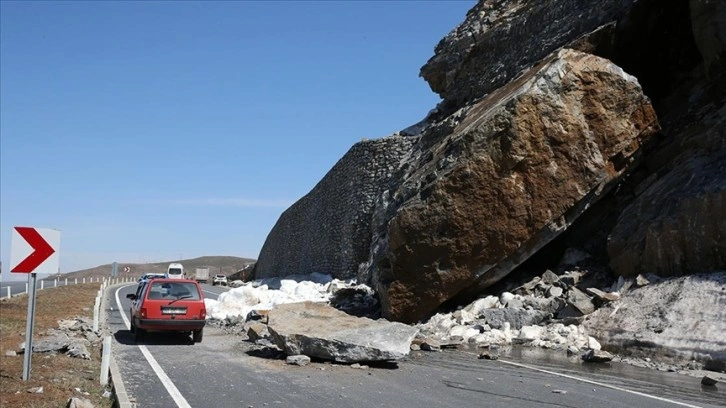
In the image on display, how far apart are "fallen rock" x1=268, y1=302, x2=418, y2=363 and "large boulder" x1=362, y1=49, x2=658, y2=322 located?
4.69 metres

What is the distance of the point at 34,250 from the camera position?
9.57 metres

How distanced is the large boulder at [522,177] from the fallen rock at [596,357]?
4.80 meters

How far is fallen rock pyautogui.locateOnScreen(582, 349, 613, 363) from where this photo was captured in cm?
1202

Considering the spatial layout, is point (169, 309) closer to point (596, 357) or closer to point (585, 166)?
point (596, 357)

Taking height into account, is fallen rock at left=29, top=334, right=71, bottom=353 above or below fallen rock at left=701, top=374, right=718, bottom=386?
below

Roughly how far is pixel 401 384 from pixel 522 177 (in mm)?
8725

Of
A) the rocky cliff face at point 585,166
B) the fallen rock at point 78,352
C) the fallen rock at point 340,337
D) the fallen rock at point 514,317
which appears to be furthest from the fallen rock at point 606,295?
the fallen rock at point 78,352

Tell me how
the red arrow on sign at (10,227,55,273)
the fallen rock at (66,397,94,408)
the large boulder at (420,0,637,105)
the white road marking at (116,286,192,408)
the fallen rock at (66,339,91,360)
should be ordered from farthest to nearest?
the large boulder at (420,0,637,105) → the fallen rock at (66,339,91,360) → the red arrow on sign at (10,227,55,273) → the white road marking at (116,286,192,408) → the fallen rock at (66,397,94,408)

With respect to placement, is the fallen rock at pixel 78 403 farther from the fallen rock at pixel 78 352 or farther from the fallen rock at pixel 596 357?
the fallen rock at pixel 596 357

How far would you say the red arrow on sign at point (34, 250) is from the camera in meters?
9.42

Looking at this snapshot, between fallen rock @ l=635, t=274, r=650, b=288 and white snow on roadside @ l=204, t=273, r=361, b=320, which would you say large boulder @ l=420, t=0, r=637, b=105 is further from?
white snow on roadside @ l=204, t=273, r=361, b=320

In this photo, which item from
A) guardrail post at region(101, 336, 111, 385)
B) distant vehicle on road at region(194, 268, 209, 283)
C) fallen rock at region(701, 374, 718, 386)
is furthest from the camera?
distant vehicle on road at region(194, 268, 209, 283)

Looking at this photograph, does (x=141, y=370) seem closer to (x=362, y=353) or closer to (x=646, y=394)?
(x=362, y=353)

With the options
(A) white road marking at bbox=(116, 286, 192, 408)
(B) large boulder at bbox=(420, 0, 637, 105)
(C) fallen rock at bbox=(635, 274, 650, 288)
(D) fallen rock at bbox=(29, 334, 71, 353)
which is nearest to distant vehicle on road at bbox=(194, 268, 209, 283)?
(B) large boulder at bbox=(420, 0, 637, 105)
